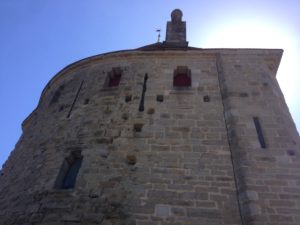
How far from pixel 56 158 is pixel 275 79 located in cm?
644

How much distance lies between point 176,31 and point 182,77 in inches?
142

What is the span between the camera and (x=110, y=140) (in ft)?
20.6

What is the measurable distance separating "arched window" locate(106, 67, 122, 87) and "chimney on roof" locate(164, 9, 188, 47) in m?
2.57

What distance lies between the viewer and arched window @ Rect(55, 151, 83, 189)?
5.86 meters

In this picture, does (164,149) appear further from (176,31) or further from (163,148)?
(176,31)

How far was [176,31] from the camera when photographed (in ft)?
36.0

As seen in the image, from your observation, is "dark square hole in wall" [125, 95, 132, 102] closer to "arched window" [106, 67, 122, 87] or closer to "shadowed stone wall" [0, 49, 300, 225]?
"shadowed stone wall" [0, 49, 300, 225]

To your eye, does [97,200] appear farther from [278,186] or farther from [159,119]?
[278,186]

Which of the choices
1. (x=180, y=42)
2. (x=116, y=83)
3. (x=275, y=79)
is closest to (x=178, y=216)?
(x=116, y=83)

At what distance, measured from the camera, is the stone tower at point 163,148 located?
504cm

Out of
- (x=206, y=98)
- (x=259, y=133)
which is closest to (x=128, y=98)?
(x=206, y=98)

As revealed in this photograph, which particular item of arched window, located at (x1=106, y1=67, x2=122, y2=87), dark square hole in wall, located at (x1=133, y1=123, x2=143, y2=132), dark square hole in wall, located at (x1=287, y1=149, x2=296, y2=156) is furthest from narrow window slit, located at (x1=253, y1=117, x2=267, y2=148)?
arched window, located at (x1=106, y1=67, x2=122, y2=87)

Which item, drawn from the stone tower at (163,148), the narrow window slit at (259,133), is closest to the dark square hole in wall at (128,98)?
the stone tower at (163,148)

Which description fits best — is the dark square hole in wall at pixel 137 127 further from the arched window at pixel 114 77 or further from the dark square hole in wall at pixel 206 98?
the arched window at pixel 114 77
